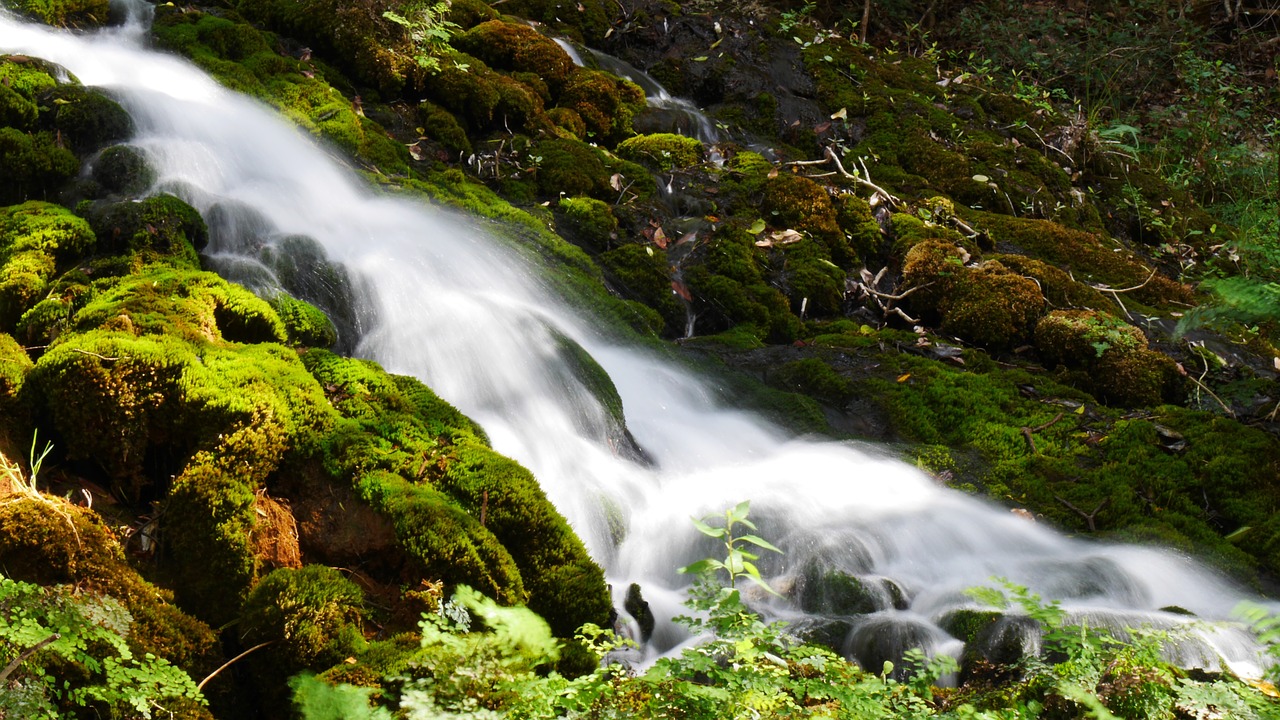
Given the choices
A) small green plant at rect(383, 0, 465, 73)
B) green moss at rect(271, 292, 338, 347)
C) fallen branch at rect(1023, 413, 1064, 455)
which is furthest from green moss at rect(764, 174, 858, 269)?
green moss at rect(271, 292, 338, 347)

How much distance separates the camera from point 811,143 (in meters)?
10.4

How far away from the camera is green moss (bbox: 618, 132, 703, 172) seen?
8781mm

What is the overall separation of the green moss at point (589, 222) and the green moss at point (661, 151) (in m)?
1.34

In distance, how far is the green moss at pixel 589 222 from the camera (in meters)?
7.36

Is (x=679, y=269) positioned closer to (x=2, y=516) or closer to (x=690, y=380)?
(x=690, y=380)

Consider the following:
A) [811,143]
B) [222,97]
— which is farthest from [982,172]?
[222,97]

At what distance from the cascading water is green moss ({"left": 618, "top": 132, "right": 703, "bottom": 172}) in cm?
260

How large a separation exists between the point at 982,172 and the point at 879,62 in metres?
3.03

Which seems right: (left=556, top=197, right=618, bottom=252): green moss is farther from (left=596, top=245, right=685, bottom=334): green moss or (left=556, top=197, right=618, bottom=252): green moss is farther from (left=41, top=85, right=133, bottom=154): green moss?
(left=41, top=85, right=133, bottom=154): green moss

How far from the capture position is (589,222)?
744 centimetres

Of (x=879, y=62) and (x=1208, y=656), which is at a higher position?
(x=879, y=62)

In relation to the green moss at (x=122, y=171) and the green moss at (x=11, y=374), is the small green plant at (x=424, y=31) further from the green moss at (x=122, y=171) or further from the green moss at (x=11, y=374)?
the green moss at (x=11, y=374)

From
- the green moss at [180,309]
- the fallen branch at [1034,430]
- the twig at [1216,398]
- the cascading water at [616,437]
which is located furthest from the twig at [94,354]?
the twig at [1216,398]

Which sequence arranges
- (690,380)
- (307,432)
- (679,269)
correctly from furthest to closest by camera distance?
1. (679,269)
2. (690,380)
3. (307,432)
